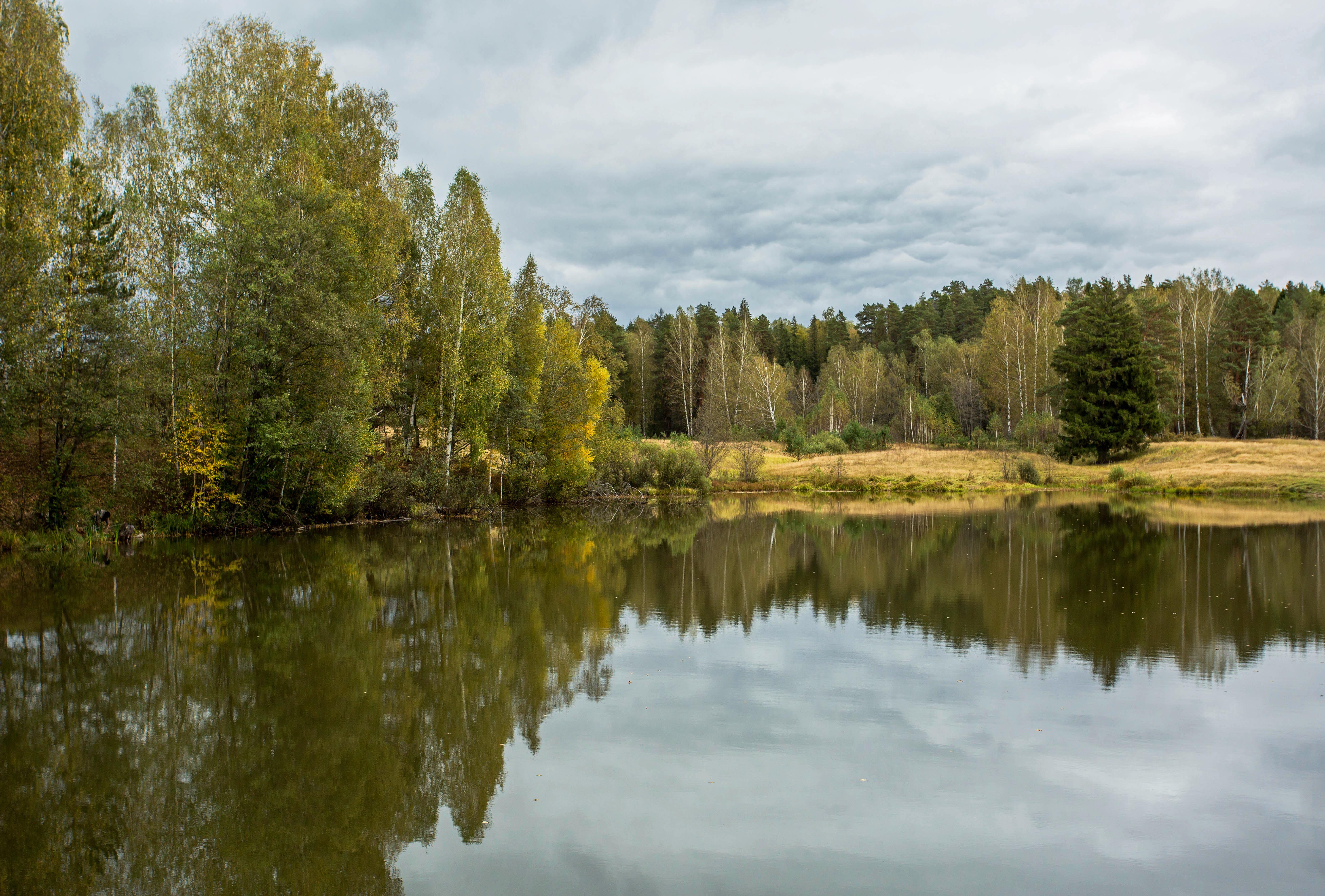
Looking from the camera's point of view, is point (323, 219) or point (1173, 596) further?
point (323, 219)

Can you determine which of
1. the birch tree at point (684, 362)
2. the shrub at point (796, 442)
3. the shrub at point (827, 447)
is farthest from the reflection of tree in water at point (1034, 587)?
the birch tree at point (684, 362)

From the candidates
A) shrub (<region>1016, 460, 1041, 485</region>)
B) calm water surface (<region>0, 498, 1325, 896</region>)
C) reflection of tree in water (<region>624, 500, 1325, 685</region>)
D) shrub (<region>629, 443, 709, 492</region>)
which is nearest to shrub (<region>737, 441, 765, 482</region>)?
shrub (<region>629, 443, 709, 492</region>)

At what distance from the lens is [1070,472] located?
45938mm

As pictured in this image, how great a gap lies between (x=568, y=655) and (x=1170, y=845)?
6206 millimetres

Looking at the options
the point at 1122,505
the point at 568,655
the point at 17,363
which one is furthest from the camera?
→ the point at 1122,505

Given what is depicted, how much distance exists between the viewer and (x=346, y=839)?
5020 mm

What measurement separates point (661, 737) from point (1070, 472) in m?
45.5

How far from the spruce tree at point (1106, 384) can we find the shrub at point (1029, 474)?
3.78 meters

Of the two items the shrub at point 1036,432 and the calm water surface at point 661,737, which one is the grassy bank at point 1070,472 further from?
the calm water surface at point 661,737

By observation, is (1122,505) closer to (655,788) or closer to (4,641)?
(655,788)

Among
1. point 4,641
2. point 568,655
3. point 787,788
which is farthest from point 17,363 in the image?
point 787,788

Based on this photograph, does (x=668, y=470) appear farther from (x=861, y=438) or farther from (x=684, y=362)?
(x=684, y=362)

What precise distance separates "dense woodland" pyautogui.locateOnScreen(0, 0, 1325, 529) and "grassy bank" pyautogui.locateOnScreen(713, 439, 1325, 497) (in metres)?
2.45

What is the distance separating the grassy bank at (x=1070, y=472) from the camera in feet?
129
